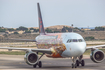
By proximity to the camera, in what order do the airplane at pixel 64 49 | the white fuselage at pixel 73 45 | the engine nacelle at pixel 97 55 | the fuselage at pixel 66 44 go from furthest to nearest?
the engine nacelle at pixel 97 55, the airplane at pixel 64 49, the fuselage at pixel 66 44, the white fuselage at pixel 73 45

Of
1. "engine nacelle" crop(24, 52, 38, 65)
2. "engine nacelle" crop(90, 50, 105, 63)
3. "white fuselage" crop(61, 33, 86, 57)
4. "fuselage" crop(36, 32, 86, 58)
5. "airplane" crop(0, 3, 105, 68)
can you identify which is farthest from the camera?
"engine nacelle" crop(90, 50, 105, 63)

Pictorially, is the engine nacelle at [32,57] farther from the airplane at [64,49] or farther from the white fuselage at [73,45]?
the white fuselage at [73,45]

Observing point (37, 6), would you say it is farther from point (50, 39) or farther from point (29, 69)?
point (29, 69)

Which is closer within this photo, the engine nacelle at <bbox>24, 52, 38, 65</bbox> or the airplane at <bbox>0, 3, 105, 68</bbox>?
the airplane at <bbox>0, 3, 105, 68</bbox>

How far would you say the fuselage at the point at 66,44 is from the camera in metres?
31.1

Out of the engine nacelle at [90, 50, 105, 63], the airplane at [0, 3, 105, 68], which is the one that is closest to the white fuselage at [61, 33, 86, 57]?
the airplane at [0, 3, 105, 68]

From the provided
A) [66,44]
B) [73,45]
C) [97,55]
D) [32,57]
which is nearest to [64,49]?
[66,44]

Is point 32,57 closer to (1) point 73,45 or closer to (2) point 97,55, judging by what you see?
(1) point 73,45

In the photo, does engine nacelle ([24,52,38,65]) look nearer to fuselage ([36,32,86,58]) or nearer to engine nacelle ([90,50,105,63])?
fuselage ([36,32,86,58])

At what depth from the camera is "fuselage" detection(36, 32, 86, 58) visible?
3112cm

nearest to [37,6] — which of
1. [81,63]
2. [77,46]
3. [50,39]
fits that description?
[50,39]

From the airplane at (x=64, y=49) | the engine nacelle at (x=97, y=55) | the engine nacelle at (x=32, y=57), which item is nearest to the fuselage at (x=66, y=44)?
the airplane at (x=64, y=49)

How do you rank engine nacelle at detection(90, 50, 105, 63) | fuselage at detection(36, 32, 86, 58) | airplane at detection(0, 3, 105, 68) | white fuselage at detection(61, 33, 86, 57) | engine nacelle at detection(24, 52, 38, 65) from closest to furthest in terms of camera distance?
white fuselage at detection(61, 33, 86, 57) < fuselage at detection(36, 32, 86, 58) < airplane at detection(0, 3, 105, 68) < engine nacelle at detection(24, 52, 38, 65) < engine nacelle at detection(90, 50, 105, 63)

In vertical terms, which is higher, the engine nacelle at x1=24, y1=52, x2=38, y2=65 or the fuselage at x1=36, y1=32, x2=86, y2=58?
the fuselage at x1=36, y1=32, x2=86, y2=58
